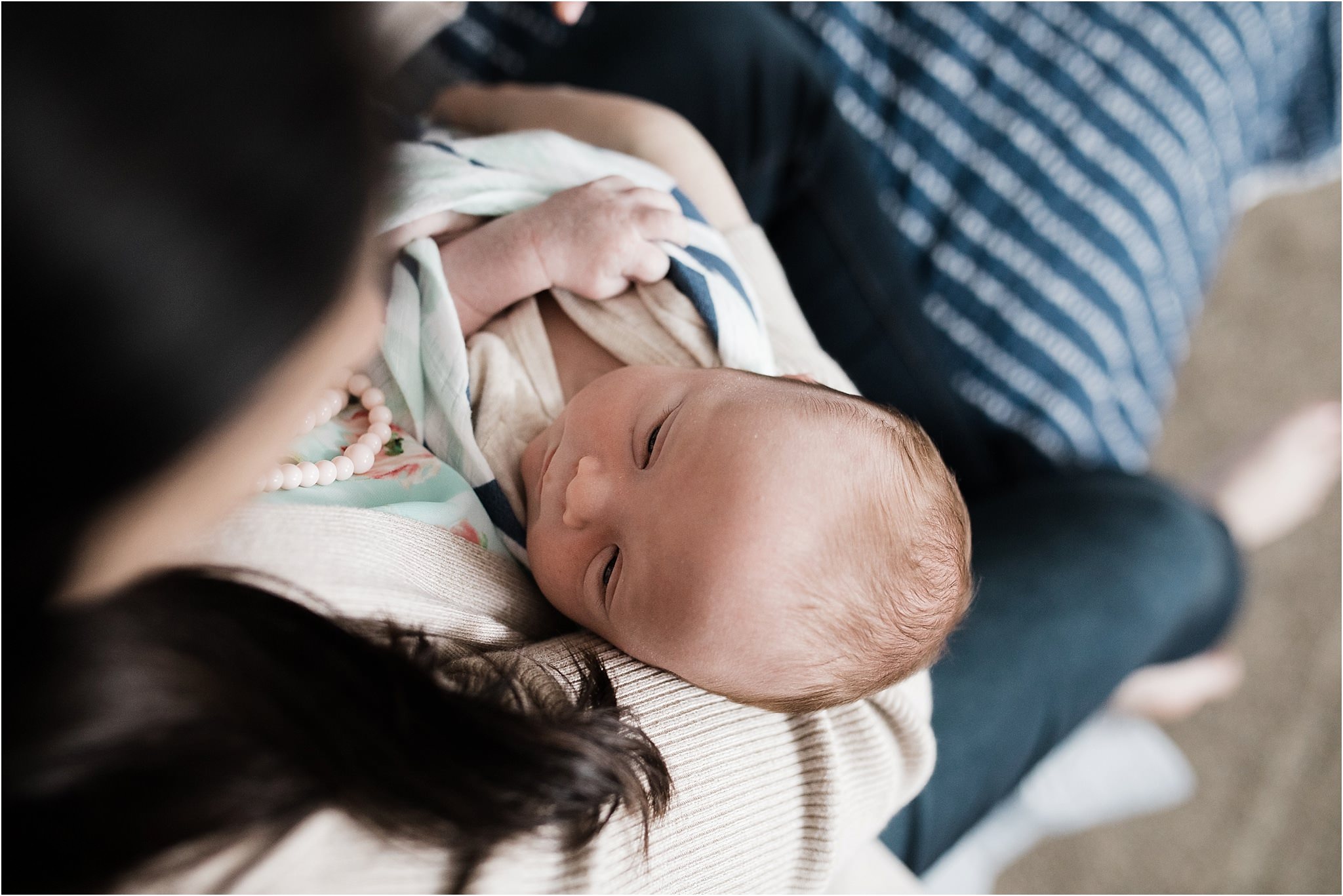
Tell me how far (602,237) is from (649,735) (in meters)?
0.42

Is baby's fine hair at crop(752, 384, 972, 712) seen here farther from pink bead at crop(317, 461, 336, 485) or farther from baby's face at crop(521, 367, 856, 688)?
pink bead at crop(317, 461, 336, 485)

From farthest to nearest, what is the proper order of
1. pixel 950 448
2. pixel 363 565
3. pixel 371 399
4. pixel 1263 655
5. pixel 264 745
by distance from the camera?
pixel 1263 655
pixel 950 448
pixel 371 399
pixel 363 565
pixel 264 745

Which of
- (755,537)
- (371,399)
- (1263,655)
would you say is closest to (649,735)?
(755,537)

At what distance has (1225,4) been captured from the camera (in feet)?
4.03

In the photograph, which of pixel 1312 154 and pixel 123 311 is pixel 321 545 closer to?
pixel 123 311

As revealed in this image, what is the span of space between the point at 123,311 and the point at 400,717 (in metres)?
0.29

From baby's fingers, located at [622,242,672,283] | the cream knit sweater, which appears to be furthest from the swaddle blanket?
the cream knit sweater

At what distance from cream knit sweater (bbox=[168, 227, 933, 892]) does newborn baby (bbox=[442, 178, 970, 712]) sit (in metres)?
0.04

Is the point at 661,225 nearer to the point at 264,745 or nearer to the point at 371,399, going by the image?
the point at 371,399

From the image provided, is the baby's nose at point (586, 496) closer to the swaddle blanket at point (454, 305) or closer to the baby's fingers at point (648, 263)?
the swaddle blanket at point (454, 305)

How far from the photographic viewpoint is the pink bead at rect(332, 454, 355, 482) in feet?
2.29

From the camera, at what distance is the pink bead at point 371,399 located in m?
0.78

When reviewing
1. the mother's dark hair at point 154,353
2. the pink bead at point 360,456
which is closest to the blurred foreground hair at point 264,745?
the mother's dark hair at point 154,353

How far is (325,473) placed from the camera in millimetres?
686
